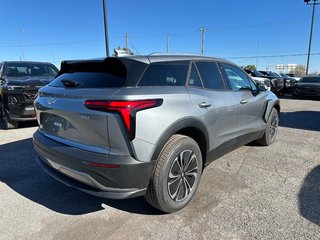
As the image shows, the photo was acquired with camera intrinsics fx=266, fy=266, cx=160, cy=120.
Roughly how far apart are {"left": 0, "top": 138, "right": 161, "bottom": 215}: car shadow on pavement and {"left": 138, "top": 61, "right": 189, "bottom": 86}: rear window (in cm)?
144

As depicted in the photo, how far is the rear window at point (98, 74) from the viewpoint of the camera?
260 cm

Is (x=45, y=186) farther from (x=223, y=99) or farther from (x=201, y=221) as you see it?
(x=223, y=99)

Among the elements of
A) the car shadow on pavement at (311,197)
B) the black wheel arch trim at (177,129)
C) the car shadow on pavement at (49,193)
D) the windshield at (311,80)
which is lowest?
the car shadow on pavement at (311,197)

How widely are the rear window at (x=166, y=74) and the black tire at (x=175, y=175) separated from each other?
0.60 metres

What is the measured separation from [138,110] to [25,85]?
5263 mm

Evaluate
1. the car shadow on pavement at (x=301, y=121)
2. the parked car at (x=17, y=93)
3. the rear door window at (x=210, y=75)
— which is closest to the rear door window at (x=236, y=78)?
the rear door window at (x=210, y=75)

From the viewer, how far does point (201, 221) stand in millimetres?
2789

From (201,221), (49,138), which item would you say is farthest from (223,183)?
(49,138)

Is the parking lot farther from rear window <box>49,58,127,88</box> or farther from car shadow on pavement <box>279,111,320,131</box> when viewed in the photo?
car shadow on pavement <box>279,111,320,131</box>

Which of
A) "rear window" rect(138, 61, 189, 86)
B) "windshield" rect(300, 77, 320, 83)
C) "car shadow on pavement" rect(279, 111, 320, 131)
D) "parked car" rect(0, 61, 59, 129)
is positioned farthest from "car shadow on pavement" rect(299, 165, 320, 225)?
"windshield" rect(300, 77, 320, 83)

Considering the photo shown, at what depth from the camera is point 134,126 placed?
2.36 metres

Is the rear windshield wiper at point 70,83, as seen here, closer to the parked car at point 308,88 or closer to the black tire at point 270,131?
the black tire at point 270,131

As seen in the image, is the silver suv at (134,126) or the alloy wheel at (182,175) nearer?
the silver suv at (134,126)

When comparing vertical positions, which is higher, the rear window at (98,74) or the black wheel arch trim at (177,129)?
the rear window at (98,74)
